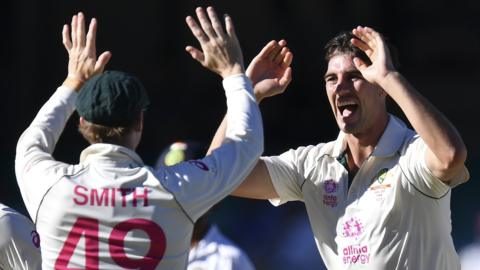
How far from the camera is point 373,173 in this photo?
4.17m

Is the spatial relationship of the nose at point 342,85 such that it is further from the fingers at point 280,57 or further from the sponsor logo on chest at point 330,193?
the sponsor logo on chest at point 330,193

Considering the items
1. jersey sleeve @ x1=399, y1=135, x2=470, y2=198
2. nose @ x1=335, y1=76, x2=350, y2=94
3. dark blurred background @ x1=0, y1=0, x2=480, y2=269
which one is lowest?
dark blurred background @ x1=0, y1=0, x2=480, y2=269

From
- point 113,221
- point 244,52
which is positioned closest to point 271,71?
point 113,221

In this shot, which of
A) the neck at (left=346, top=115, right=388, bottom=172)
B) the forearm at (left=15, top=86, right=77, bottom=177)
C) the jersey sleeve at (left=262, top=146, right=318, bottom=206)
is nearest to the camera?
the forearm at (left=15, top=86, right=77, bottom=177)

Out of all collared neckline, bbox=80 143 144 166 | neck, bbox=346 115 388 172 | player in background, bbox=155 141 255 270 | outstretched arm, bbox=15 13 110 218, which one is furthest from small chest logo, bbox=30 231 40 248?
neck, bbox=346 115 388 172

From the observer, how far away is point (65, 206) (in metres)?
3.48

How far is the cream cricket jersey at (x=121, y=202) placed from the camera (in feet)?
11.3

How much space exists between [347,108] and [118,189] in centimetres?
121

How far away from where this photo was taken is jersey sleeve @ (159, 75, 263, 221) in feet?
11.4

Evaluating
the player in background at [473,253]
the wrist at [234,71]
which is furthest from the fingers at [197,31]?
the player in background at [473,253]

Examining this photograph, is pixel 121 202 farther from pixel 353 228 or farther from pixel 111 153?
pixel 353 228

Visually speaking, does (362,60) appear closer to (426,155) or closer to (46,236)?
(426,155)

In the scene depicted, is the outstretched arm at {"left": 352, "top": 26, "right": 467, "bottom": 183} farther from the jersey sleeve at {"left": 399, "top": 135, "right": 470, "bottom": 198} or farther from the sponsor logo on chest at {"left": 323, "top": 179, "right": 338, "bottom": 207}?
the sponsor logo on chest at {"left": 323, "top": 179, "right": 338, "bottom": 207}

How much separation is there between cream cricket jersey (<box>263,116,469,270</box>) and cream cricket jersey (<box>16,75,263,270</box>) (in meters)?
0.70
